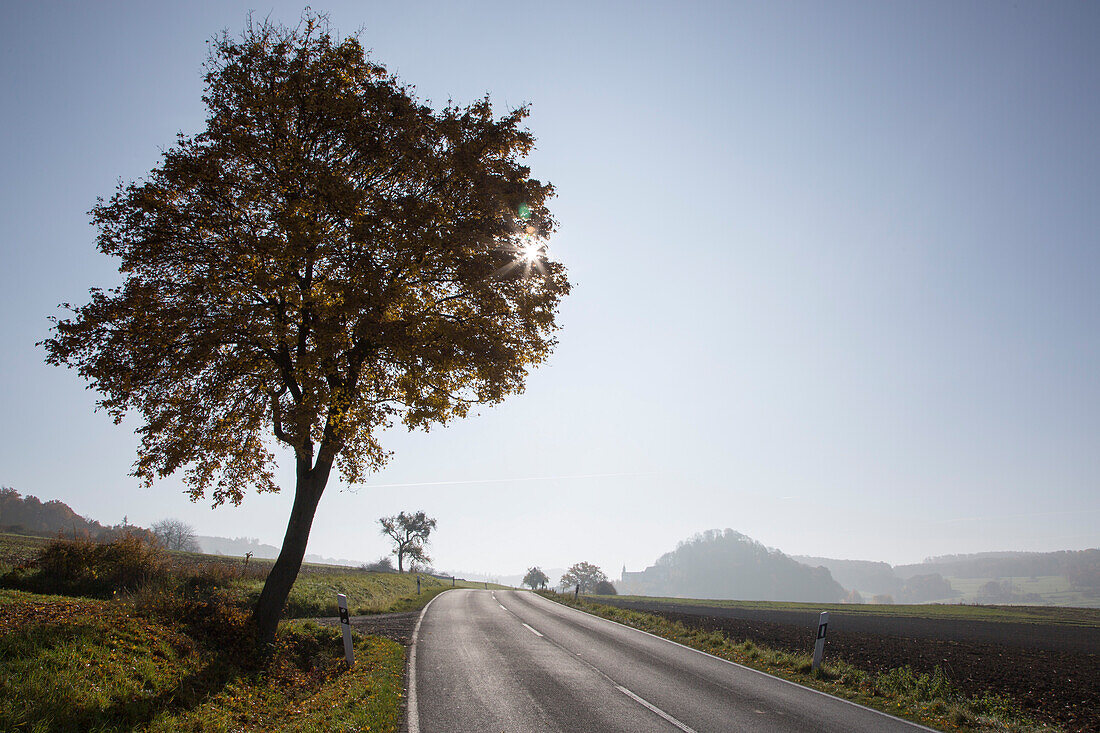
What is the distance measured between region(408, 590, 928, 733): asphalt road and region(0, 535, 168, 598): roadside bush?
30.4 feet

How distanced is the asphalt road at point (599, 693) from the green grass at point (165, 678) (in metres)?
0.88

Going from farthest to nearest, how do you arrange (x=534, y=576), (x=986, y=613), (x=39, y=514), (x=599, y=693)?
(x=39, y=514)
(x=534, y=576)
(x=986, y=613)
(x=599, y=693)

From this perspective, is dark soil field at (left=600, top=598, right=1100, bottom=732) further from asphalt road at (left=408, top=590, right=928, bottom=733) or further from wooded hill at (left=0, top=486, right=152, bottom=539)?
wooded hill at (left=0, top=486, right=152, bottom=539)

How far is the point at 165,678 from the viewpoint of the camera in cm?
652

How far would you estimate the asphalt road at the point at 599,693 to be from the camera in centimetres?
659

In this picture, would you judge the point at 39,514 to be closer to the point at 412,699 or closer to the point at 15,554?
the point at 15,554

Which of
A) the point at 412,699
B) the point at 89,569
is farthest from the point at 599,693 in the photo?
the point at 89,569

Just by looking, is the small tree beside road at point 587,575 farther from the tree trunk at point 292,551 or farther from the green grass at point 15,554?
the tree trunk at point 292,551

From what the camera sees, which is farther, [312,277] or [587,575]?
[587,575]

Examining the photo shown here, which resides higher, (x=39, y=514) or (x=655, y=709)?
(x=655, y=709)

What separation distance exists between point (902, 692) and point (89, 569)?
20489 mm

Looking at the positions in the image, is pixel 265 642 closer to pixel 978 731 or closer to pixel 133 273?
pixel 133 273

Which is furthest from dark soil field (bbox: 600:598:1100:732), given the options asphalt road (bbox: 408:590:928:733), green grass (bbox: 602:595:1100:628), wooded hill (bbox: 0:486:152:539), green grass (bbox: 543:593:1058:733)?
wooded hill (bbox: 0:486:152:539)

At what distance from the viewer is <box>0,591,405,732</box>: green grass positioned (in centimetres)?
502
